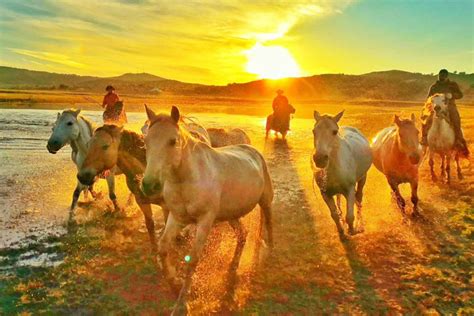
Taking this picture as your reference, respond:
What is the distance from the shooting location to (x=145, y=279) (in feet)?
19.1

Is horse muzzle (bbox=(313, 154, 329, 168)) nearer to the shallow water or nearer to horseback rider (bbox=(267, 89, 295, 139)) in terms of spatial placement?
the shallow water

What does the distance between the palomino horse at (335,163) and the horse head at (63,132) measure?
197 inches

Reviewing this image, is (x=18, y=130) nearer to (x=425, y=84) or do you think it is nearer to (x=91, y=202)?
(x=91, y=202)

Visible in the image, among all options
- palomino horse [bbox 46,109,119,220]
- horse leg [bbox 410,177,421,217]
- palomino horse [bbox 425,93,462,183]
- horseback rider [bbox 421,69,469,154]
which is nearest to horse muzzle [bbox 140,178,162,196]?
palomino horse [bbox 46,109,119,220]

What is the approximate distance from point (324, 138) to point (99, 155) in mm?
3348

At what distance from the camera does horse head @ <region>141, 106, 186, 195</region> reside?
13.1 ft

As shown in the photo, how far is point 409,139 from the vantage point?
25.6 feet

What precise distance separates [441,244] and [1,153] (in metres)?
15.0

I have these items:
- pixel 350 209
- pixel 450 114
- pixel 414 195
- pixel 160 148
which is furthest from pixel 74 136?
pixel 450 114

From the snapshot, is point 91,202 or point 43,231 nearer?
point 43,231

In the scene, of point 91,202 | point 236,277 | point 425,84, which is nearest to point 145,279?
point 236,277

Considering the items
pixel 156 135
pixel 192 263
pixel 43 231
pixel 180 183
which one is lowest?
pixel 43 231

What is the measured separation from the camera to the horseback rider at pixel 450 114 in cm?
1195

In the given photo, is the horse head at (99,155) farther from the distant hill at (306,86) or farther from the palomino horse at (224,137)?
the distant hill at (306,86)
